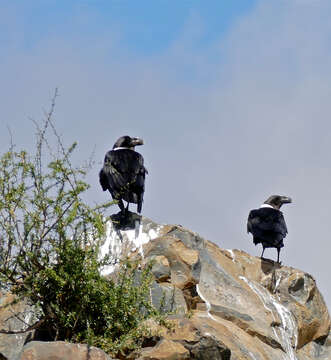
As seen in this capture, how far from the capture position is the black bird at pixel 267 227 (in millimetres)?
15867

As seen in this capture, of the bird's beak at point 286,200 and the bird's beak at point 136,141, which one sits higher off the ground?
the bird's beak at point 286,200

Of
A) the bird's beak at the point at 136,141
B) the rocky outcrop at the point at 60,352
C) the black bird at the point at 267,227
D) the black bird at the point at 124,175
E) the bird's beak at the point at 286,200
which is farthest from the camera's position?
the bird's beak at the point at 286,200

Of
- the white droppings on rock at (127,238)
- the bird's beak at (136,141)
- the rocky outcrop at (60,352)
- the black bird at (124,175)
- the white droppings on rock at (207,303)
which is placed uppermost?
the bird's beak at (136,141)

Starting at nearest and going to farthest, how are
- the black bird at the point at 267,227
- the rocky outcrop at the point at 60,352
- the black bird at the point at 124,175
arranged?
the rocky outcrop at the point at 60,352
the black bird at the point at 124,175
the black bird at the point at 267,227

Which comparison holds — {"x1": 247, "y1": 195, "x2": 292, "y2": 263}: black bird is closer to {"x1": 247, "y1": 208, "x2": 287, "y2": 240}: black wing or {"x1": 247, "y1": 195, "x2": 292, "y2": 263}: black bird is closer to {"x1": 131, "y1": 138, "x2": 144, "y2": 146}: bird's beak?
{"x1": 247, "y1": 208, "x2": 287, "y2": 240}: black wing

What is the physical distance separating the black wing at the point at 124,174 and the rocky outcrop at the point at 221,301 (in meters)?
0.47

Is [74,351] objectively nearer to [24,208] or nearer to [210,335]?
[210,335]

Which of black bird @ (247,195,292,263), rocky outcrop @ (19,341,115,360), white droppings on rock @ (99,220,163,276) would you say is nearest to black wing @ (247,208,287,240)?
black bird @ (247,195,292,263)

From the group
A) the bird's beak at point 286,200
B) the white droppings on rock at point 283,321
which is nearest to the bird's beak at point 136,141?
the white droppings on rock at point 283,321

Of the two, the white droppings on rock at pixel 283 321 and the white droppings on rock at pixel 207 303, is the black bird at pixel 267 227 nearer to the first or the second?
the white droppings on rock at pixel 283 321

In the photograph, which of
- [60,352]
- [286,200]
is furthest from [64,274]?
[286,200]

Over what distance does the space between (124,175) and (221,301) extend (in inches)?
105

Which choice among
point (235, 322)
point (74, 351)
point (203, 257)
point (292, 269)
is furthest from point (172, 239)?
point (74, 351)

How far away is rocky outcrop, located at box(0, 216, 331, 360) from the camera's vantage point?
31.6 feet
